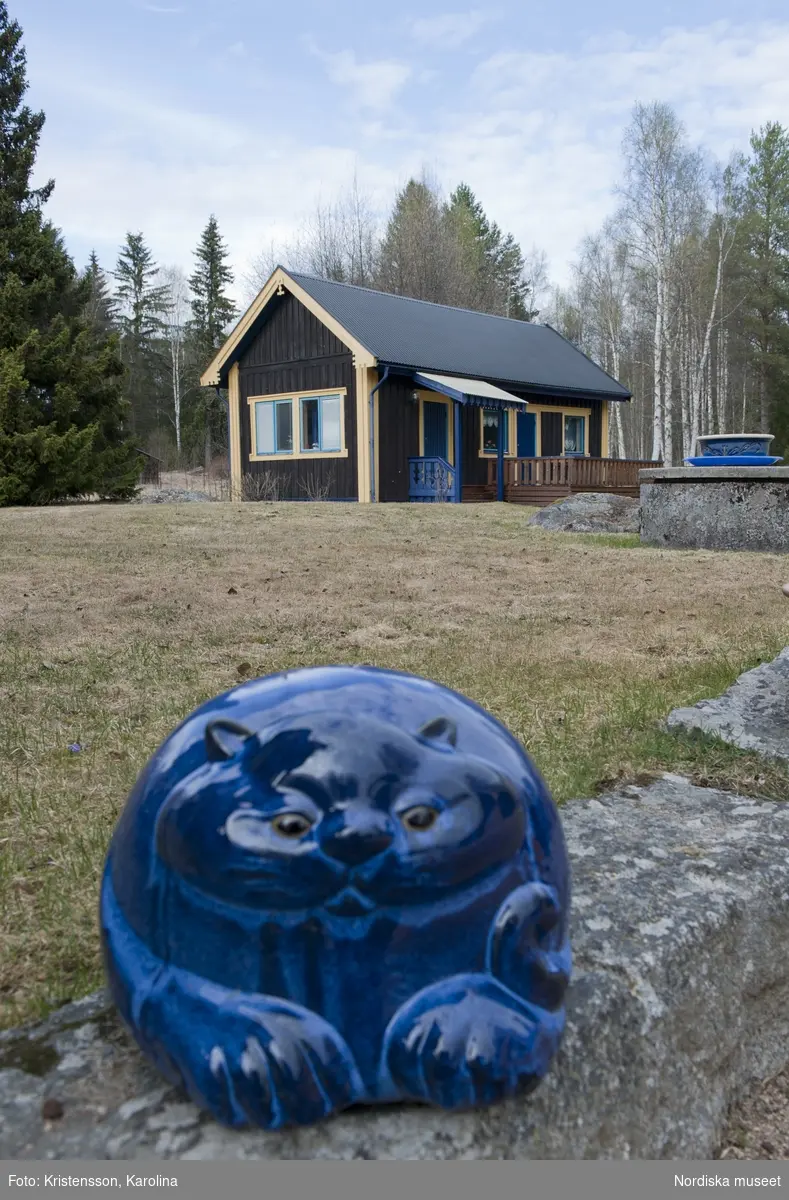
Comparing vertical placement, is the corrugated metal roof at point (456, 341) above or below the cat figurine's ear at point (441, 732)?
above

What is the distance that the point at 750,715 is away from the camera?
3506mm

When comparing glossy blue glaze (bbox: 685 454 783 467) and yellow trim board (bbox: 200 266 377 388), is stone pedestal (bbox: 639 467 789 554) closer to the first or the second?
glossy blue glaze (bbox: 685 454 783 467)

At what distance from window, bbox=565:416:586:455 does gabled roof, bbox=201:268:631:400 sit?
1098 mm

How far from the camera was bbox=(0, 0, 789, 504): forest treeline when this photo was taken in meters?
19.1

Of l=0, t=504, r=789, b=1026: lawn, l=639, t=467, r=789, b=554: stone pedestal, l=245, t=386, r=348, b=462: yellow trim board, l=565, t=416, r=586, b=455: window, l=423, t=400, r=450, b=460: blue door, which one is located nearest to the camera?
l=0, t=504, r=789, b=1026: lawn

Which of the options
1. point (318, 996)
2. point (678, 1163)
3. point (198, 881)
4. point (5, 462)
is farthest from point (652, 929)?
point (5, 462)

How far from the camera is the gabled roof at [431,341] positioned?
19.5 m

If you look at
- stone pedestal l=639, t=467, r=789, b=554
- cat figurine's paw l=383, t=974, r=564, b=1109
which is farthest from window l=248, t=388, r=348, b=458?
cat figurine's paw l=383, t=974, r=564, b=1109

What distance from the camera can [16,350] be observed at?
18312mm

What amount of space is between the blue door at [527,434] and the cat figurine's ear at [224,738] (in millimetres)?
22301

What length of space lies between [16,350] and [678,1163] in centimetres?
1955

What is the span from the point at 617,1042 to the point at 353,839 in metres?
0.82

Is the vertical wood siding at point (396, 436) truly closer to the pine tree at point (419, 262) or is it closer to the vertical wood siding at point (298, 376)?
the vertical wood siding at point (298, 376)

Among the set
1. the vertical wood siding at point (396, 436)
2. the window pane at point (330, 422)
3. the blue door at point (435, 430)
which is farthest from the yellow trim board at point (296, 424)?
the blue door at point (435, 430)
